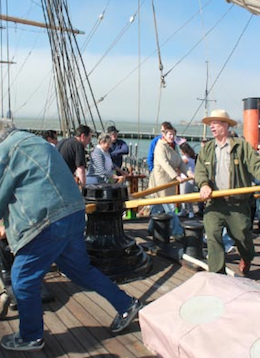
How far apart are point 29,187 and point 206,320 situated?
4.20 feet

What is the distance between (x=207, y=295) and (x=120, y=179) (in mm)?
3118

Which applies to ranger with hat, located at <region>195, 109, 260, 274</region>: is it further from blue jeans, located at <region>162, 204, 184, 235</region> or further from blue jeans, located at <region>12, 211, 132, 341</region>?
blue jeans, located at <region>162, 204, 184, 235</region>

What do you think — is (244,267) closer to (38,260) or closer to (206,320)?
(206,320)

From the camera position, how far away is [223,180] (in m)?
3.60

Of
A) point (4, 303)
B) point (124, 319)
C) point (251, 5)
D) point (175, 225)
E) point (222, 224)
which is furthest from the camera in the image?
point (175, 225)

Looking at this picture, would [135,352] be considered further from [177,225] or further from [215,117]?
[177,225]

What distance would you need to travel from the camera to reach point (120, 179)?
5.46m

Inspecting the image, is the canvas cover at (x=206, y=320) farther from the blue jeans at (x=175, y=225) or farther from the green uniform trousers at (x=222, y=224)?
the blue jeans at (x=175, y=225)

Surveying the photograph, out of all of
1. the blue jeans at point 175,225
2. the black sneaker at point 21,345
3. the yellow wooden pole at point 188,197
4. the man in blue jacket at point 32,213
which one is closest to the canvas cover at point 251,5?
the yellow wooden pole at point 188,197

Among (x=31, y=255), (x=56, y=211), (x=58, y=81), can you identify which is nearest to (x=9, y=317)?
(x=31, y=255)

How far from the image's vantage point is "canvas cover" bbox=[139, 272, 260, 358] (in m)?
2.03

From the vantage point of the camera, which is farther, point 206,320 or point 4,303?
point 4,303

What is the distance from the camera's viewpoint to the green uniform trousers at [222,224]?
3582 mm

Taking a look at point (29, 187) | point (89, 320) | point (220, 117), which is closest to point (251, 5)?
point (220, 117)
